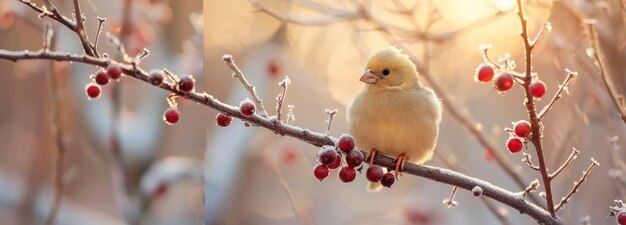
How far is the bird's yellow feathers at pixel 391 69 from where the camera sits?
1330mm

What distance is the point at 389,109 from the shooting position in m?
1.29

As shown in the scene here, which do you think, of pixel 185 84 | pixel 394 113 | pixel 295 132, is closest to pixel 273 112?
pixel 394 113

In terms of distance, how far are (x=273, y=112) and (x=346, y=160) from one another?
720 millimetres

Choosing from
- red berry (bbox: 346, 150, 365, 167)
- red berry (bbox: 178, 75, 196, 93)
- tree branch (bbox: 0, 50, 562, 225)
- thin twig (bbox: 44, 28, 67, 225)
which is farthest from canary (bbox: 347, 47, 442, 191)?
thin twig (bbox: 44, 28, 67, 225)

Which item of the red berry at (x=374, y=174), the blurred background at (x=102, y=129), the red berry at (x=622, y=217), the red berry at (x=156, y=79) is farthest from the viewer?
the blurred background at (x=102, y=129)

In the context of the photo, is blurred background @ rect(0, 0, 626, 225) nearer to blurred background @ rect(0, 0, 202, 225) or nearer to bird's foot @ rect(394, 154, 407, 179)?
blurred background @ rect(0, 0, 202, 225)

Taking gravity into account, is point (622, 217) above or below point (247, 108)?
below

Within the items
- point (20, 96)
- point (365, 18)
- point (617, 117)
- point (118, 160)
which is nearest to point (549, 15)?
point (617, 117)

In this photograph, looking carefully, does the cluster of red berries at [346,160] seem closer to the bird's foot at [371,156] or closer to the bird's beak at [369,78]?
the bird's foot at [371,156]

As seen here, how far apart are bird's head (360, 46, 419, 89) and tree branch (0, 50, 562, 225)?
0.69 ft

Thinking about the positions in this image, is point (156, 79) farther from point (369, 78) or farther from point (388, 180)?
point (369, 78)

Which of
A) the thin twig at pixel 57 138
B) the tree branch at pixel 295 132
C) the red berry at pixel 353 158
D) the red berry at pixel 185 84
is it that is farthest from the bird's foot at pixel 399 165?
the thin twig at pixel 57 138

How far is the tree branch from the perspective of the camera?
0.86 m

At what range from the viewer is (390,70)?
1337 millimetres
